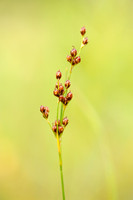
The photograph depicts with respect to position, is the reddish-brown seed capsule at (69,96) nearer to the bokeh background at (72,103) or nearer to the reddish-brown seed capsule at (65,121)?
the reddish-brown seed capsule at (65,121)

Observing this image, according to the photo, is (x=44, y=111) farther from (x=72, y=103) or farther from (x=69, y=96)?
(x=72, y=103)

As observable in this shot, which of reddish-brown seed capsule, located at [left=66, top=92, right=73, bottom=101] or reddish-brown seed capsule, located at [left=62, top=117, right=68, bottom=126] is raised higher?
reddish-brown seed capsule, located at [left=66, top=92, right=73, bottom=101]

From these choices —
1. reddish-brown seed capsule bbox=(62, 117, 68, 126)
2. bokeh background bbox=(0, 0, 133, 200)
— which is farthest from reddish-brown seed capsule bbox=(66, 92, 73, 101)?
bokeh background bbox=(0, 0, 133, 200)

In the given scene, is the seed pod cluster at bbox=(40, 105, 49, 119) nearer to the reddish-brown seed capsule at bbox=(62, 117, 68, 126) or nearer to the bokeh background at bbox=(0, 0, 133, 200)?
the reddish-brown seed capsule at bbox=(62, 117, 68, 126)

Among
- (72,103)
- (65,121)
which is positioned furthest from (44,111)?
(72,103)

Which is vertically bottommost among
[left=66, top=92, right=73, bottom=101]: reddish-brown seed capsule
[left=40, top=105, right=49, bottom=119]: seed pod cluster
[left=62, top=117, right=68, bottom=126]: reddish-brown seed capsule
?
[left=62, top=117, right=68, bottom=126]: reddish-brown seed capsule
